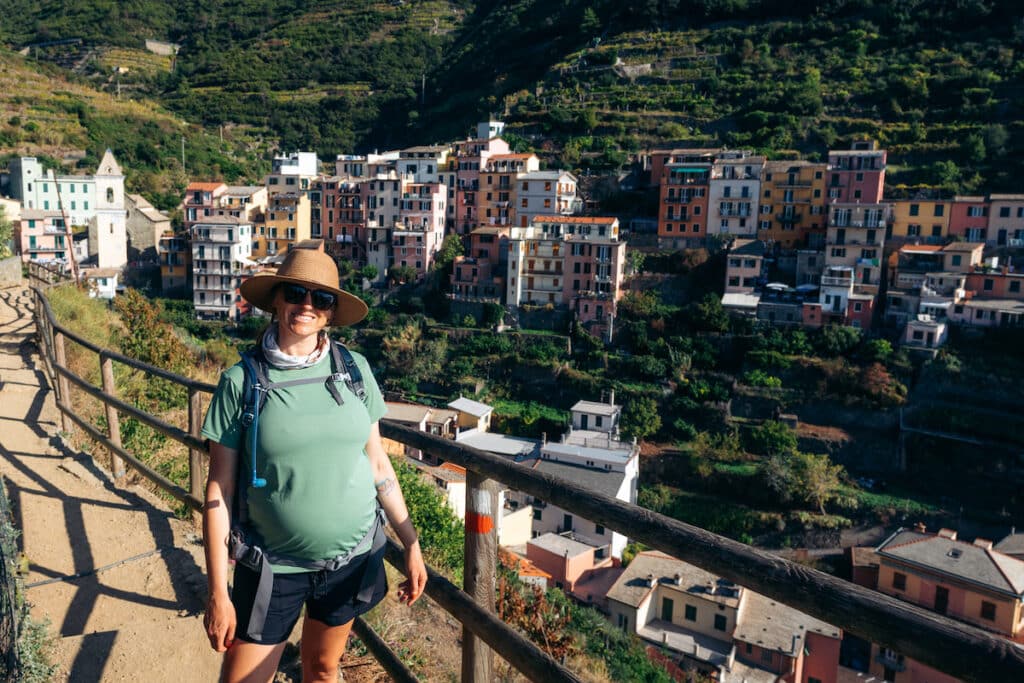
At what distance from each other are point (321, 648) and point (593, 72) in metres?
49.2

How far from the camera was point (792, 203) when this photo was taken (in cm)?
3406

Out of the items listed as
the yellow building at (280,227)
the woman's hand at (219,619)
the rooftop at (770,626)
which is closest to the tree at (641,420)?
the rooftop at (770,626)

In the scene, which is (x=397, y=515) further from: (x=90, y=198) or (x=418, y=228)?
(x=90, y=198)

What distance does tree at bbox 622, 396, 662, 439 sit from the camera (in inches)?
1045

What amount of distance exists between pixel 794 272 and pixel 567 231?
9.91 metres

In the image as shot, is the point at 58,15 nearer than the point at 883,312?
No

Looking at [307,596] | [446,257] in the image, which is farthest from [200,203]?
[307,596]

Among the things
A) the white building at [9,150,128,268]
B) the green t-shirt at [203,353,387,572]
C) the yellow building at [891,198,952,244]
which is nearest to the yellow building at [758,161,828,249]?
the yellow building at [891,198,952,244]

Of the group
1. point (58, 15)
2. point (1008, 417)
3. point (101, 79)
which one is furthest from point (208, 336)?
point (58, 15)

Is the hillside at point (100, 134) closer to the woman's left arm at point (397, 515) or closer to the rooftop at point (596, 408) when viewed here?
the rooftop at point (596, 408)

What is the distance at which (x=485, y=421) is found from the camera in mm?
26984

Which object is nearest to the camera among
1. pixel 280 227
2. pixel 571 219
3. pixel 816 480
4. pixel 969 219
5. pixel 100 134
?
pixel 816 480

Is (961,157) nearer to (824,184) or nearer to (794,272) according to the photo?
(824,184)

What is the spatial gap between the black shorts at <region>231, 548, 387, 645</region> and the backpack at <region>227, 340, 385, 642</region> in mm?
23
